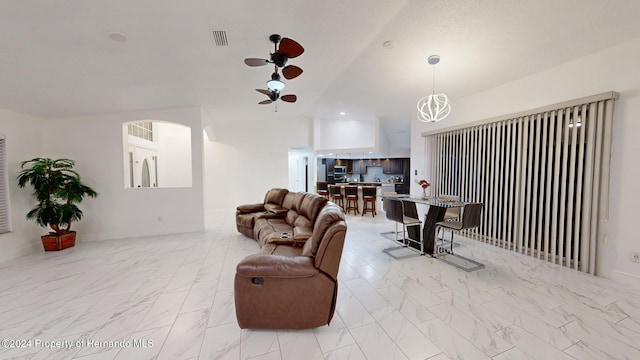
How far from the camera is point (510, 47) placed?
3.05m

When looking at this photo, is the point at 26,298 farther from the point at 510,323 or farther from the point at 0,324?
the point at 510,323

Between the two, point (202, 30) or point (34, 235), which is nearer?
point (202, 30)

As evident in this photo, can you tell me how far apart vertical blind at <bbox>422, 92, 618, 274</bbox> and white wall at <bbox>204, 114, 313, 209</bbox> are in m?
4.91

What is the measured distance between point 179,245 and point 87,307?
6.35ft

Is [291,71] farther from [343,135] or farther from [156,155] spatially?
[156,155]

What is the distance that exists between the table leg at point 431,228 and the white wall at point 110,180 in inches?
199

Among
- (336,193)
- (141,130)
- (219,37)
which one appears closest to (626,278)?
(219,37)

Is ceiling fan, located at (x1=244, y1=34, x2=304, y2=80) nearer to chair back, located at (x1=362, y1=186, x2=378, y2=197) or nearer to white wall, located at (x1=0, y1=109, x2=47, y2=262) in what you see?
white wall, located at (x1=0, y1=109, x2=47, y2=262)

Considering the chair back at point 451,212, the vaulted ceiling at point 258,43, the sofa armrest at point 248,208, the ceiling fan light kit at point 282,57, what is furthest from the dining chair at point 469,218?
the sofa armrest at point 248,208

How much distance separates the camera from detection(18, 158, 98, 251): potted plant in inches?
151

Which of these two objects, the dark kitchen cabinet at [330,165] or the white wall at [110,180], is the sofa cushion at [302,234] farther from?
the dark kitchen cabinet at [330,165]

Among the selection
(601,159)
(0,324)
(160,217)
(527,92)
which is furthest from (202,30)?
(601,159)

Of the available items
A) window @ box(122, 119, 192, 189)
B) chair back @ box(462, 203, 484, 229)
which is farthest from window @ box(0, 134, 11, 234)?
chair back @ box(462, 203, 484, 229)

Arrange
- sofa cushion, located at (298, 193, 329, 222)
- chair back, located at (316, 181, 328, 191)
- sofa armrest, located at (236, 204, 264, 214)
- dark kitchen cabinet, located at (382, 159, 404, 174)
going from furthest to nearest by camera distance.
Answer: dark kitchen cabinet, located at (382, 159, 404, 174), chair back, located at (316, 181, 328, 191), sofa armrest, located at (236, 204, 264, 214), sofa cushion, located at (298, 193, 329, 222)
